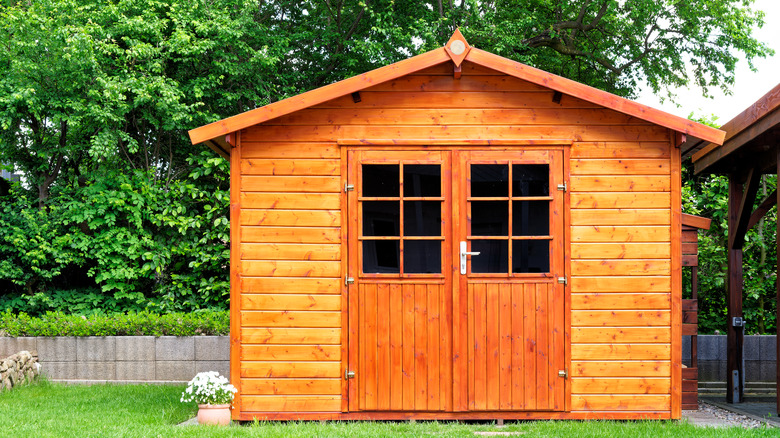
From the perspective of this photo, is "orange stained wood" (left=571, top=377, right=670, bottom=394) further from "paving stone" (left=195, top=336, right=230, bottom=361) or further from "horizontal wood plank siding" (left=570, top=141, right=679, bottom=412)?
"paving stone" (left=195, top=336, right=230, bottom=361)

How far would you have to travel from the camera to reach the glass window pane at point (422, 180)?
237 inches

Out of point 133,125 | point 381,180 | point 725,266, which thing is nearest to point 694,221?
point 725,266

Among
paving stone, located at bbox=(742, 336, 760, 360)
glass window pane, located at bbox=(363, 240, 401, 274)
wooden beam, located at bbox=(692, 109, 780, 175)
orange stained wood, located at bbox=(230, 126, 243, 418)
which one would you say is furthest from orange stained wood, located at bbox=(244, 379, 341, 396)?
paving stone, located at bbox=(742, 336, 760, 360)

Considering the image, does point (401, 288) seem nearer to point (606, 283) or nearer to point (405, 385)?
point (405, 385)

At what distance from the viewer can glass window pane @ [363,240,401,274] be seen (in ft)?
19.6

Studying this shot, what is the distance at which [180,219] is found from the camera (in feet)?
32.2

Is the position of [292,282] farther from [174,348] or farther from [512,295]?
[174,348]

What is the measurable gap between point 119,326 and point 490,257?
4.93 meters

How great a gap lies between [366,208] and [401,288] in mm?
726

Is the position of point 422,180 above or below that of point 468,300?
above

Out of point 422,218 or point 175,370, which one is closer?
point 422,218

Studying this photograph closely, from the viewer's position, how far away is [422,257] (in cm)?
600

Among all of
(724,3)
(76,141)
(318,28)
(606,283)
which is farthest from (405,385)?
(724,3)

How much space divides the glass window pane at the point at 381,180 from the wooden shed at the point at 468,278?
0.01 m
